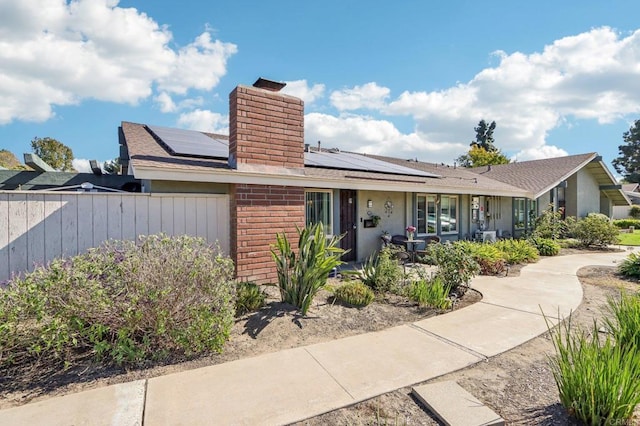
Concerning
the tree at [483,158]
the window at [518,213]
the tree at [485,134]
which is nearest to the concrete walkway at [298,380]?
the window at [518,213]

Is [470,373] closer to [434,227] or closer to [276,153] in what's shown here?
[276,153]

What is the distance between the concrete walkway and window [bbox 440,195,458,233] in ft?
25.6

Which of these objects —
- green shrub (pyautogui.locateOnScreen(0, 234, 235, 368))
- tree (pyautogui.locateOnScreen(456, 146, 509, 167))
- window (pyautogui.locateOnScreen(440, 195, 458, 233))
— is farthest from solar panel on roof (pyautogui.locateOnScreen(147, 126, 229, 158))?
tree (pyautogui.locateOnScreen(456, 146, 509, 167))

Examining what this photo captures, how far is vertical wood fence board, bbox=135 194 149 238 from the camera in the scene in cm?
533

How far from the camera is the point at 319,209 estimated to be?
29.7ft

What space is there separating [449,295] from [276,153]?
4.40 m

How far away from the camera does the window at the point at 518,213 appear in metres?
16.0

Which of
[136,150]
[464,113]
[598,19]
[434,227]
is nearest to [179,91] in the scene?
[136,150]

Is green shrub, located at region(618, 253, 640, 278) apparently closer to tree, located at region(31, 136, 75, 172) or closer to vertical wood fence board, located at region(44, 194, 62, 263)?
vertical wood fence board, located at region(44, 194, 62, 263)

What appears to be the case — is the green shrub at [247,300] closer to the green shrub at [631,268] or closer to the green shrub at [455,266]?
the green shrub at [455,266]

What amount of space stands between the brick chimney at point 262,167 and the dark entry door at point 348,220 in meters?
3.16

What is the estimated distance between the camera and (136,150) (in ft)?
19.6

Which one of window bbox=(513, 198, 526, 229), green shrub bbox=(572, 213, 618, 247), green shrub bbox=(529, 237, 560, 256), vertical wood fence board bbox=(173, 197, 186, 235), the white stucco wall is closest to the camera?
vertical wood fence board bbox=(173, 197, 186, 235)

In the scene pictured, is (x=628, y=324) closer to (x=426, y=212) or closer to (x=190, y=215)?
(x=190, y=215)
